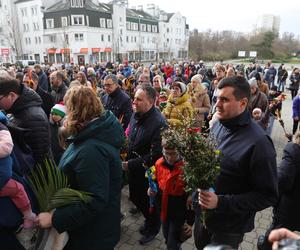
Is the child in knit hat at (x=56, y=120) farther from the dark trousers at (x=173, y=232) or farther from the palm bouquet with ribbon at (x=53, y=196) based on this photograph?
the dark trousers at (x=173, y=232)

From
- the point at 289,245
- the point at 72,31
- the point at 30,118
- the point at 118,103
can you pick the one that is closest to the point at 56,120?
the point at 30,118

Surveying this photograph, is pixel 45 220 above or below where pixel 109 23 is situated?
below

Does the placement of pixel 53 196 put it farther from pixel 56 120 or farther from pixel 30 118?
pixel 56 120

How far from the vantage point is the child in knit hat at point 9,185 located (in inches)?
76.3

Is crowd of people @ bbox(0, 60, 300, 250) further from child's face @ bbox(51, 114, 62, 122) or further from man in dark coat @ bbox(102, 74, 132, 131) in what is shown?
man in dark coat @ bbox(102, 74, 132, 131)

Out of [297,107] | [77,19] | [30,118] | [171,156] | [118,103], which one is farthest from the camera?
[77,19]

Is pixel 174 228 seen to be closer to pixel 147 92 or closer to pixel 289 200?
pixel 289 200

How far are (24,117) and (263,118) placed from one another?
4.50 meters

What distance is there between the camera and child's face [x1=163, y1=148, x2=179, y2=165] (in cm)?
276

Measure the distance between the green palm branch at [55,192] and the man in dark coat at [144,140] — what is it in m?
1.55

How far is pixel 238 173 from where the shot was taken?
2129 millimetres

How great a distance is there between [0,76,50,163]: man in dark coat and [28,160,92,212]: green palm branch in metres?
1.05

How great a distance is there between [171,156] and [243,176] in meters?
0.86

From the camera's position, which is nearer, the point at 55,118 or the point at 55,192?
the point at 55,192
